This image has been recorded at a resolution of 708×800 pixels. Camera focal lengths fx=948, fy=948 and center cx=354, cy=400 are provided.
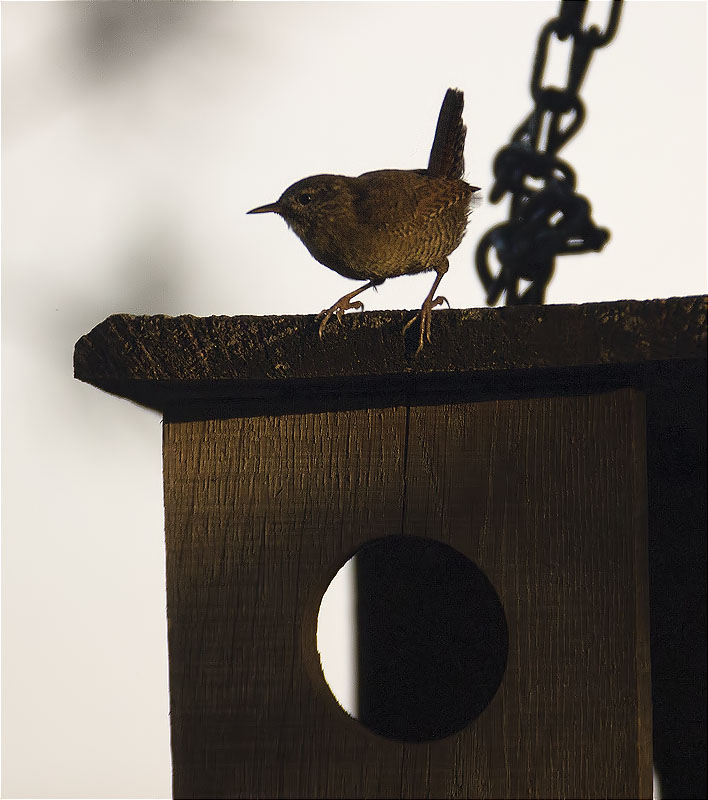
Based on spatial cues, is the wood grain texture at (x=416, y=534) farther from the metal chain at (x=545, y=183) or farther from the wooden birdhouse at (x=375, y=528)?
the metal chain at (x=545, y=183)

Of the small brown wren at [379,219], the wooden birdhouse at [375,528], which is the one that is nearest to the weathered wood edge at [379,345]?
the wooden birdhouse at [375,528]

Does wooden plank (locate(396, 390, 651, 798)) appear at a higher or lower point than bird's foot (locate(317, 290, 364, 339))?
lower

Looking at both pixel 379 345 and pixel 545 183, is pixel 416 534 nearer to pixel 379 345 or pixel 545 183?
pixel 379 345

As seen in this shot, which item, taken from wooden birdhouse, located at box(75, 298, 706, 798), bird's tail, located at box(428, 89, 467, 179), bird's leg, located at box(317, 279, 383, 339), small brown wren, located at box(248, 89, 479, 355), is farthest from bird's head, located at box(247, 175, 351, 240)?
wooden birdhouse, located at box(75, 298, 706, 798)

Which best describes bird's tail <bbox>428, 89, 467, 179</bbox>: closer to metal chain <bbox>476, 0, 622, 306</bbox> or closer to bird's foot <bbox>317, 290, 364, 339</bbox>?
metal chain <bbox>476, 0, 622, 306</bbox>

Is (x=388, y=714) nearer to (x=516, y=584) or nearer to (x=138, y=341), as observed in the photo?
(x=516, y=584)

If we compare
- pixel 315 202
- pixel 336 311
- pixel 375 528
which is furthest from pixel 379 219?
pixel 375 528
